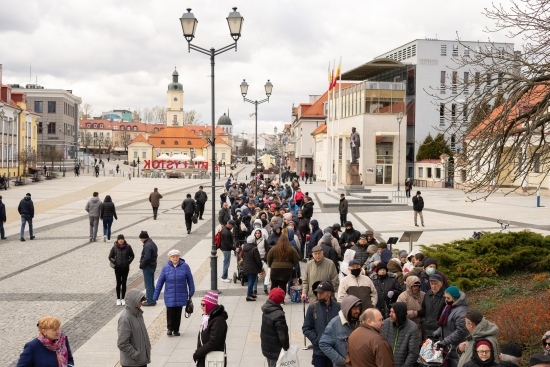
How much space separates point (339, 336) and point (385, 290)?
299 centimetres

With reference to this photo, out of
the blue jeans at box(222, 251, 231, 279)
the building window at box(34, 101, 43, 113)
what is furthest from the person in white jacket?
the building window at box(34, 101, 43, 113)

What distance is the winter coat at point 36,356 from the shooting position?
633 cm

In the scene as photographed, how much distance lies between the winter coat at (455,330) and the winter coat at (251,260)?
583 centimetres

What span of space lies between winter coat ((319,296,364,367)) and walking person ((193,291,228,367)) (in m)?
1.14

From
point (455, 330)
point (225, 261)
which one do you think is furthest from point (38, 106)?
point (455, 330)

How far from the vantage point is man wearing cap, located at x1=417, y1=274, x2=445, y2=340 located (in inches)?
328

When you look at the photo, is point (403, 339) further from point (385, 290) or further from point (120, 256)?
point (120, 256)

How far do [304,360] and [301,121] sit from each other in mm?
87389

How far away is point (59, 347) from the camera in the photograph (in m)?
6.59

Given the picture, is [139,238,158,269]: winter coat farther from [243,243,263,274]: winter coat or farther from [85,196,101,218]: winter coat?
[85,196,101,218]: winter coat

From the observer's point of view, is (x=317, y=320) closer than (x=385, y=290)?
Yes

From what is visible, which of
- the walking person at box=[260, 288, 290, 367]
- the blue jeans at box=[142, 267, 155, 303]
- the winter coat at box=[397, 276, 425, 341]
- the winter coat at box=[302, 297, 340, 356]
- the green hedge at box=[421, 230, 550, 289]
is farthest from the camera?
the blue jeans at box=[142, 267, 155, 303]

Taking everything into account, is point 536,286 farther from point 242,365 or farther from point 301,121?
point 301,121

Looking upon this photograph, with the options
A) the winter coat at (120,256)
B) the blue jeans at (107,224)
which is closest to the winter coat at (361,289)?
the winter coat at (120,256)
